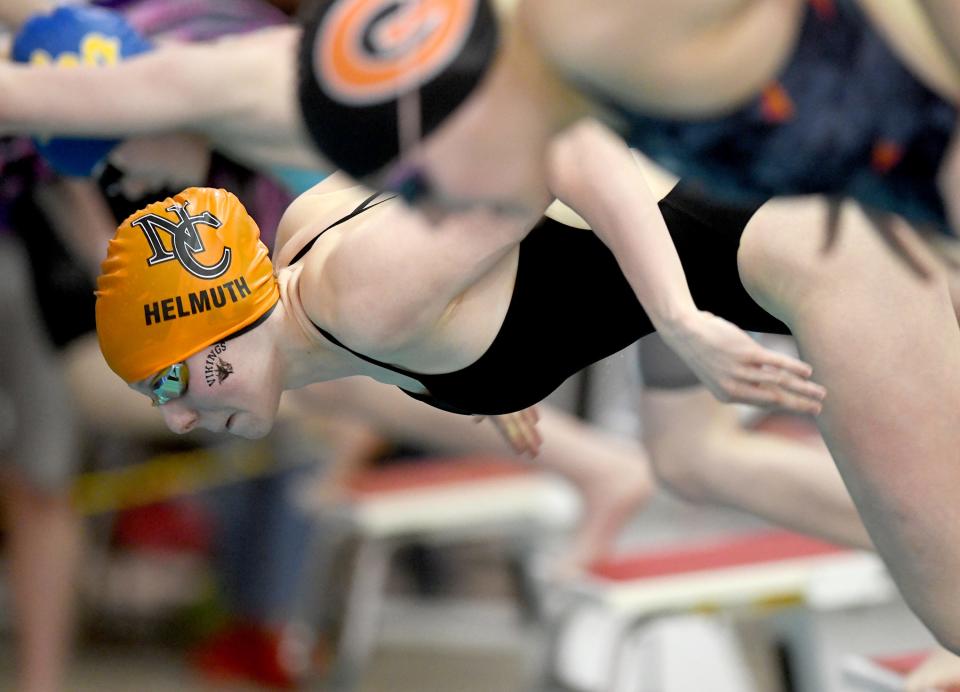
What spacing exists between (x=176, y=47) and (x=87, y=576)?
3.37 metres

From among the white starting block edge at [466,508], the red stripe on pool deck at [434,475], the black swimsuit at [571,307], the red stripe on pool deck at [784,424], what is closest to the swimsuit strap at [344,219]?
the black swimsuit at [571,307]

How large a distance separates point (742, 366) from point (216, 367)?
0.48 meters

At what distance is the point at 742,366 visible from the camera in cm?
101

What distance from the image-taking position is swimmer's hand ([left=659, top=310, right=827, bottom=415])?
100 cm

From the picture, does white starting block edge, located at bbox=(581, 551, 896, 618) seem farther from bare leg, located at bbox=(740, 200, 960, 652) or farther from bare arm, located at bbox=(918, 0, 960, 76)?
bare arm, located at bbox=(918, 0, 960, 76)

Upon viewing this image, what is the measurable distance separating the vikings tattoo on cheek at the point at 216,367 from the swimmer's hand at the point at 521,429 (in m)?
0.32

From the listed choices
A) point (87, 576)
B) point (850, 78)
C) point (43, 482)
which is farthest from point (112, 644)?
point (850, 78)

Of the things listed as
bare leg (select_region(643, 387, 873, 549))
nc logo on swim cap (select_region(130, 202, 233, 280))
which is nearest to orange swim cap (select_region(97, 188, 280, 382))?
nc logo on swim cap (select_region(130, 202, 233, 280))

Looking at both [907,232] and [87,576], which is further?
[87,576]

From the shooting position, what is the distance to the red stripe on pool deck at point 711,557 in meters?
2.48

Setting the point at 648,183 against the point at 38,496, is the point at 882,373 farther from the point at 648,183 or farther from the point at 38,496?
the point at 38,496

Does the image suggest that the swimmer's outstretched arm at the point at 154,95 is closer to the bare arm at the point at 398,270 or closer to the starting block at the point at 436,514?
the bare arm at the point at 398,270

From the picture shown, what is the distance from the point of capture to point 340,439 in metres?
4.02

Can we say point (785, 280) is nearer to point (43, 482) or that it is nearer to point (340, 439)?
point (43, 482)
